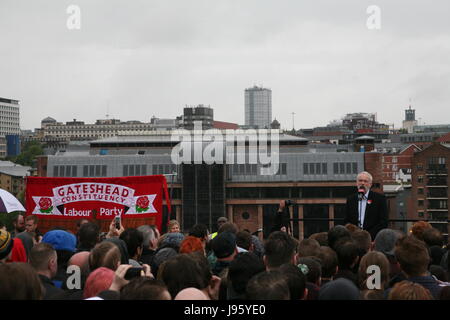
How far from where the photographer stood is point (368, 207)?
11695mm

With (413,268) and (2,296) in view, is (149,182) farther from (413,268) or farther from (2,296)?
(2,296)

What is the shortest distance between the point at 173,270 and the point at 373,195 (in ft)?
19.9

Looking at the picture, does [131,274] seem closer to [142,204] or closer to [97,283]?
[97,283]

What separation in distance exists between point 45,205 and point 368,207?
7272 millimetres

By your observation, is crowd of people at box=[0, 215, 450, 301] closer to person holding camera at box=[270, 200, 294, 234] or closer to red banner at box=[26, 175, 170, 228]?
person holding camera at box=[270, 200, 294, 234]

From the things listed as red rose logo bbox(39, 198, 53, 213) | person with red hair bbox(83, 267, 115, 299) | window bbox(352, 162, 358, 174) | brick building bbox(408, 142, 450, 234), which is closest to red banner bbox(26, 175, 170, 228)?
red rose logo bbox(39, 198, 53, 213)

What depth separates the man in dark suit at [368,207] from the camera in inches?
456

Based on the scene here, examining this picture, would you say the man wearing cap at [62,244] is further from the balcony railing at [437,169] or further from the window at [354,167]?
the balcony railing at [437,169]

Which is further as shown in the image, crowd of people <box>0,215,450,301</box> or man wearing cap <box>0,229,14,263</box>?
man wearing cap <box>0,229,14,263</box>

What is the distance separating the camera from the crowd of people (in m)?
5.52

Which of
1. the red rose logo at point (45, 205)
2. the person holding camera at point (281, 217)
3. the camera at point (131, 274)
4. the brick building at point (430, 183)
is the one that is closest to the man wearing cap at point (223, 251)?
the camera at point (131, 274)

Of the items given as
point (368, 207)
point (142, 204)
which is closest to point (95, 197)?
point (142, 204)

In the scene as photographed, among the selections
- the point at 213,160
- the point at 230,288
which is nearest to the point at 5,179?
the point at 213,160

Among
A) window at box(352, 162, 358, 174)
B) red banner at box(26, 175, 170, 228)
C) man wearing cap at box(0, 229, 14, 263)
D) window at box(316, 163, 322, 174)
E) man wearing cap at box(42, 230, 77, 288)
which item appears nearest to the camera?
man wearing cap at box(0, 229, 14, 263)
